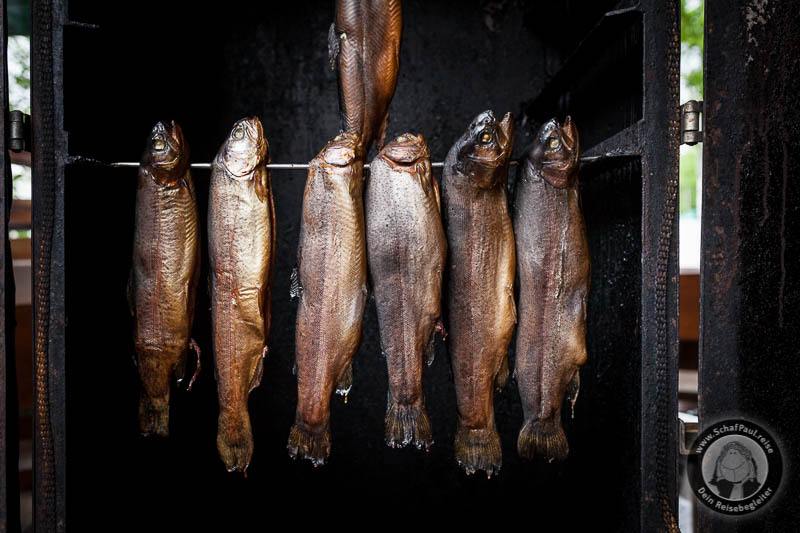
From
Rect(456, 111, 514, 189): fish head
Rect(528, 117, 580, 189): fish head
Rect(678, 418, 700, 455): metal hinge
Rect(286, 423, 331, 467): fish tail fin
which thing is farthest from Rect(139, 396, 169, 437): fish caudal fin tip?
Rect(678, 418, 700, 455): metal hinge

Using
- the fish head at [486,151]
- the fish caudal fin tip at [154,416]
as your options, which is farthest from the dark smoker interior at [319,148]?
the fish head at [486,151]

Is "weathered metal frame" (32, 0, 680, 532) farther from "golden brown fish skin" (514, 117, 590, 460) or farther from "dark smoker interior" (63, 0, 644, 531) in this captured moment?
"dark smoker interior" (63, 0, 644, 531)

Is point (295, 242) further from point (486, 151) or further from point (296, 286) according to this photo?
point (486, 151)

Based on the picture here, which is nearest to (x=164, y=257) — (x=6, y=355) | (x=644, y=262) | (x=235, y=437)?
(x=6, y=355)

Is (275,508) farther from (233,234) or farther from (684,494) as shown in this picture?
(684,494)

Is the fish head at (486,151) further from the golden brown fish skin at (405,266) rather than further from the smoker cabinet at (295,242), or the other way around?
the smoker cabinet at (295,242)

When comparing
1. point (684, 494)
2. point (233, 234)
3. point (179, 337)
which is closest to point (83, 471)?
point (179, 337)
